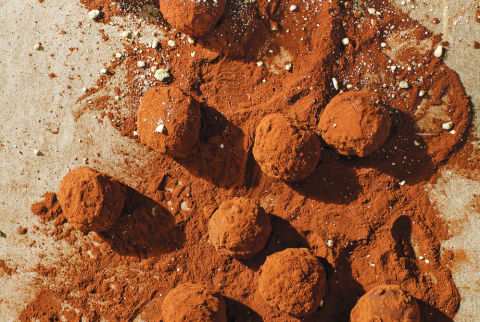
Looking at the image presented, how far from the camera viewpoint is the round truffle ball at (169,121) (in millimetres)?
2830

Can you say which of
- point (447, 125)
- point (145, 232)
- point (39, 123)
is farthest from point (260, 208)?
point (39, 123)

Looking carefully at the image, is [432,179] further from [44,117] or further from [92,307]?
[44,117]

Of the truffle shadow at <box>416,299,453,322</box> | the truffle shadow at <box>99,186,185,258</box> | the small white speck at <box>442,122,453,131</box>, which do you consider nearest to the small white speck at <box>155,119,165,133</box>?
the truffle shadow at <box>99,186,185,258</box>

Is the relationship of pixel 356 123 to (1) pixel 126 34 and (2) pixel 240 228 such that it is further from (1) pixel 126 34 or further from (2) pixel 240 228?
(1) pixel 126 34

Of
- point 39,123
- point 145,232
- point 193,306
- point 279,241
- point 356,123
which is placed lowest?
point 193,306

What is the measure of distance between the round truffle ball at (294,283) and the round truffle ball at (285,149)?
23.6 inches

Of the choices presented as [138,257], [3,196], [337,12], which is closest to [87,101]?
[3,196]

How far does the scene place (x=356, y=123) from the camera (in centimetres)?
274

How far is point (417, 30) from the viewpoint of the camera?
3057 mm

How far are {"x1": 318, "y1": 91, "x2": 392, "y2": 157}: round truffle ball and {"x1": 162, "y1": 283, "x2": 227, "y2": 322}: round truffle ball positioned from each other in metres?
1.47

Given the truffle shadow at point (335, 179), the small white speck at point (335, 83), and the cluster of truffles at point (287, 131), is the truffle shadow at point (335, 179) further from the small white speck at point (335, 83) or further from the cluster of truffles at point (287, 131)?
the small white speck at point (335, 83)

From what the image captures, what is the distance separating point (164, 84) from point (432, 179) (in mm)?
2292

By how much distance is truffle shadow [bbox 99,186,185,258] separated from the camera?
120 inches

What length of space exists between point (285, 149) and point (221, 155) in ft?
1.87
